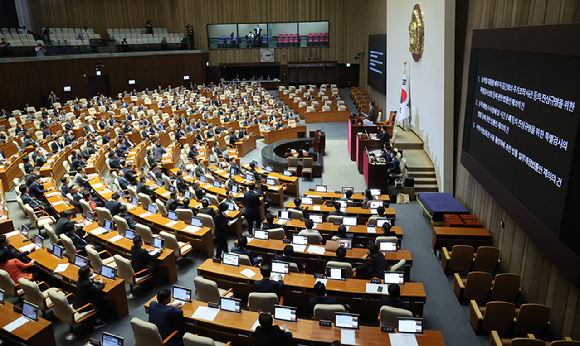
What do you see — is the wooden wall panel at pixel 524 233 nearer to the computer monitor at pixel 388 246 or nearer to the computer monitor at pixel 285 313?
the computer monitor at pixel 388 246

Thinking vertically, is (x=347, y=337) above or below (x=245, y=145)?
above

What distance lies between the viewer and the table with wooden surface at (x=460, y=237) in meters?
8.70

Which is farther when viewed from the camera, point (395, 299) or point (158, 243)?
point (158, 243)

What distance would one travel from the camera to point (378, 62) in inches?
947

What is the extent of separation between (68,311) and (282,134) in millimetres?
15084

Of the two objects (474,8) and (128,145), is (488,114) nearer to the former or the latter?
(474,8)

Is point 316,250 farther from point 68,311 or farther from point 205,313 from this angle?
point 68,311

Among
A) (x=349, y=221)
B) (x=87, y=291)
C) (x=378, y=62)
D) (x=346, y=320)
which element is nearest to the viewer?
(x=346, y=320)

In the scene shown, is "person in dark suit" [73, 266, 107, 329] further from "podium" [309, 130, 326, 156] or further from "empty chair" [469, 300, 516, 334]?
"podium" [309, 130, 326, 156]

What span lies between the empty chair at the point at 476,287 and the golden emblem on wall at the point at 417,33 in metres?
9.44

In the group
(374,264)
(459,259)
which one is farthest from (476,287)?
(374,264)

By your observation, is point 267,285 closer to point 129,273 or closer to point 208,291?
point 208,291

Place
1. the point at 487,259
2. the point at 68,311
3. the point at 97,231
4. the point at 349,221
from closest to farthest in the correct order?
the point at 68,311
the point at 487,259
the point at 97,231
the point at 349,221

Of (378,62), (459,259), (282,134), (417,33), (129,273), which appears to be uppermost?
(417,33)
